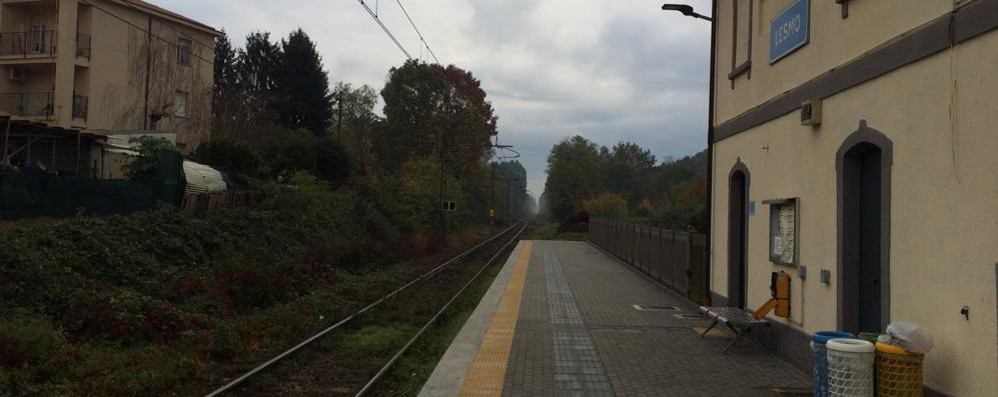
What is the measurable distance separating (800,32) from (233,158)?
74.3ft

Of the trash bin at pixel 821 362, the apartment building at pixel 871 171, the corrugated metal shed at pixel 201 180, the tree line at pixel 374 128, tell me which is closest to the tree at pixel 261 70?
the tree line at pixel 374 128

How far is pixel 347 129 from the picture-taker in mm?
72875

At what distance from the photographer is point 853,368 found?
576 centimetres

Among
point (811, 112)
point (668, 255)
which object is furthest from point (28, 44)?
point (811, 112)

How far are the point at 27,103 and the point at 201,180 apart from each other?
14.4 m

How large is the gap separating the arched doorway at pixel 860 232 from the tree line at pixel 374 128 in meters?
25.9

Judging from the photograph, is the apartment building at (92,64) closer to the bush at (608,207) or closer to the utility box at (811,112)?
the utility box at (811,112)

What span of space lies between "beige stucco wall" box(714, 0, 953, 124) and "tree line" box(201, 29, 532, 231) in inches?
871

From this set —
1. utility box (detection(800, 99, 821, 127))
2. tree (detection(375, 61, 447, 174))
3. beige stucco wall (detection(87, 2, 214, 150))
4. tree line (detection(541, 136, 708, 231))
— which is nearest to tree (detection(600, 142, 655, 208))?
tree line (detection(541, 136, 708, 231))

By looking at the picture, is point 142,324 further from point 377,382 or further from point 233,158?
point 233,158

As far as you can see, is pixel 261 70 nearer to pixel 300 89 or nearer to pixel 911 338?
pixel 300 89

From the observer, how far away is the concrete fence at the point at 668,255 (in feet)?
48.3

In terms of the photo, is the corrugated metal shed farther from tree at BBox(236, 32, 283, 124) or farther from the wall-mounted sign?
tree at BBox(236, 32, 283, 124)

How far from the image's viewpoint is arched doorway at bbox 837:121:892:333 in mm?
7113
